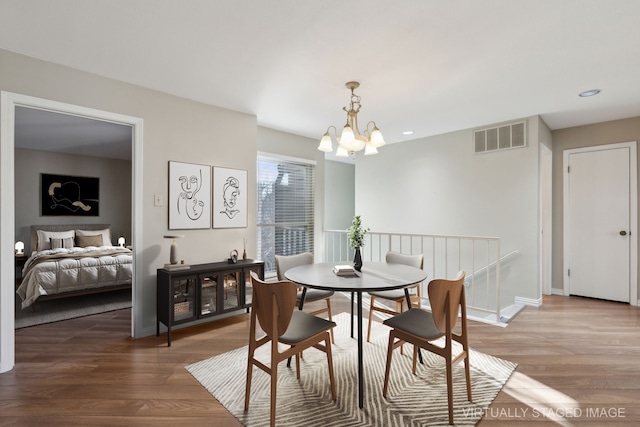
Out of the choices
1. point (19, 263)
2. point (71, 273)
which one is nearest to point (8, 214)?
point (71, 273)

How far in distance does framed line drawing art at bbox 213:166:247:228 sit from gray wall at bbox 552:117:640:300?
4480 millimetres

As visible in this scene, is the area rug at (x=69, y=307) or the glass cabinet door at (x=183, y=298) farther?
the area rug at (x=69, y=307)

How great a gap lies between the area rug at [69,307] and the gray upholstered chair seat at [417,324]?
3641 millimetres

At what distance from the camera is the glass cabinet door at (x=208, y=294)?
3.09 metres

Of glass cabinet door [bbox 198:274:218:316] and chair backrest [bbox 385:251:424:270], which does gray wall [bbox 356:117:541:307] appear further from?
glass cabinet door [bbox 198:274:218:316]

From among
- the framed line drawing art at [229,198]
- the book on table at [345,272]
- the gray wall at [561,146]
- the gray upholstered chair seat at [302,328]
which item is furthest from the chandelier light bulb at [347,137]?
the gray wall at [561,146]

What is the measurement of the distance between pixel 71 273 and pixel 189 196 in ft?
7.20

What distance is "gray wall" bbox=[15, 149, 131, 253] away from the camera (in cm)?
557

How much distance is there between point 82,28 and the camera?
202 cm

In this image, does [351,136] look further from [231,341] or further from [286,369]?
A: [231,341]

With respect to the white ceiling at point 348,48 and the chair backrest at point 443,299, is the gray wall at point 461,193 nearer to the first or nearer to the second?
the white ceiling at point 348,48

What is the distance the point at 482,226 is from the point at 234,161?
3.50 meters

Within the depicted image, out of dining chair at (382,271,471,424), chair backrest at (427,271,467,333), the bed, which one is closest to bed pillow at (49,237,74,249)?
the bed

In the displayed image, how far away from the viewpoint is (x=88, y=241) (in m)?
5.68
